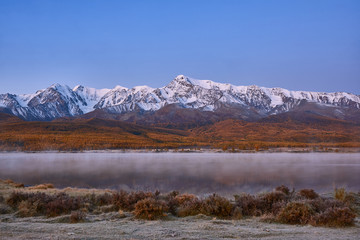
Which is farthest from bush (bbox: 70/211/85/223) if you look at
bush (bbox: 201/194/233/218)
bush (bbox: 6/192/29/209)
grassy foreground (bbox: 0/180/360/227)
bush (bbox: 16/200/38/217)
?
bush (bbox: 201/194/233/218)

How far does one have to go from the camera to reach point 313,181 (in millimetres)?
28219

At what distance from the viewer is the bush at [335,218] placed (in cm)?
966

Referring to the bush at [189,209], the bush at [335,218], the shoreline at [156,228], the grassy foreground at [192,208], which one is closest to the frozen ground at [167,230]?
the shoreline at [156,228]

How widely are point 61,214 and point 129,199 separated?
2731 mm

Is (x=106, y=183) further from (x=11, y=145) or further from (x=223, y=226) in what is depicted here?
(x=11, y=145)

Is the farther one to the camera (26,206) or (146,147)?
(146,147)

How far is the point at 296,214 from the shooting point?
411 inches

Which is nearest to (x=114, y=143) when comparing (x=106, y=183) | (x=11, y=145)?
(x=11, y=145)

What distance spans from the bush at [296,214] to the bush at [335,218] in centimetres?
30

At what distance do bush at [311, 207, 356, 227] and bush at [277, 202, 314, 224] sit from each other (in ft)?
1.00

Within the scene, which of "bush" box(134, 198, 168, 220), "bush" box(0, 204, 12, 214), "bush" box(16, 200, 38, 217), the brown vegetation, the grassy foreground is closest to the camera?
the grassy foreground

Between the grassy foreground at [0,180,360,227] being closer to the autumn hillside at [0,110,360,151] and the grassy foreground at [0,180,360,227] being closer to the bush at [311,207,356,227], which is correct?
the bush at [311,207,356,227]

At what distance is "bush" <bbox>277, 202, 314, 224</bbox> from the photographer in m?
10.3

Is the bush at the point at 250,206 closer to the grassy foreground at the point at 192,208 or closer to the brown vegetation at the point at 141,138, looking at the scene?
the grassy foreground at the point at 192,208
